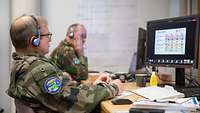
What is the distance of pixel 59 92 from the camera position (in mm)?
1479

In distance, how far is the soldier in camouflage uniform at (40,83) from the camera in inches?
57.9

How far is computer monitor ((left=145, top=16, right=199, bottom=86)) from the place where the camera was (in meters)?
1.91

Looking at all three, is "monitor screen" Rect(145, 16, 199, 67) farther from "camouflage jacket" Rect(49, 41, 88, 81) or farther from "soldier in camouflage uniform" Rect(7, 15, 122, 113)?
"camouflage jacket" Rect(49, 41, 88, 81)

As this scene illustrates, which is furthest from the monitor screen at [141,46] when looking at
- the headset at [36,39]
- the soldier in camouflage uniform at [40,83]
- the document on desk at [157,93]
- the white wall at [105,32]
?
the white wall at [105,32]

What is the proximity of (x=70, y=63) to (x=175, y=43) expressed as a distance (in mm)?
1133

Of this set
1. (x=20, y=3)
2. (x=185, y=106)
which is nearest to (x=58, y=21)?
(x=20, y=3)

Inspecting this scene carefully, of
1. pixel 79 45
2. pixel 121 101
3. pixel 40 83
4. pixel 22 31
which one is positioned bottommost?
pixel 121 101

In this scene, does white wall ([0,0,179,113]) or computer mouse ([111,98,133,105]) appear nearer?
computer mouse ([111,98,133,105])

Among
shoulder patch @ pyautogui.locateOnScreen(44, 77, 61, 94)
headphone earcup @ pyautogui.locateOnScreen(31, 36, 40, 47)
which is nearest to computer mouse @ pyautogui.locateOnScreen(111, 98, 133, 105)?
shoulder patch @ pyautogui.locateOnScreen(44, 77, 61, 94)

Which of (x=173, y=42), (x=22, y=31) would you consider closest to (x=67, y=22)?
(x=173, y=42)

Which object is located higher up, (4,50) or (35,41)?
(35,41)

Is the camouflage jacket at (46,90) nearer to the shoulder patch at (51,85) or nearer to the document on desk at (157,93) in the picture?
the shoulder patch at (51,85)

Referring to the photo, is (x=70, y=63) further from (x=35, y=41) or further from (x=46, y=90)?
(x=46, y=90)

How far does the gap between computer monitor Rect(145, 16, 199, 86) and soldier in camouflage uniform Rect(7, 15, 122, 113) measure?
603mm
